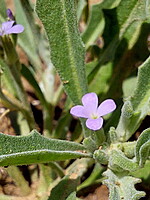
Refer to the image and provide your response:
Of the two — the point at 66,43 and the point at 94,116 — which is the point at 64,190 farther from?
the point at 66,43

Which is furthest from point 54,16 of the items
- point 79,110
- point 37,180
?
point 37,180

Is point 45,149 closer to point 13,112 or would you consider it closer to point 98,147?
point 98,147

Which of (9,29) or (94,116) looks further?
(9,29)

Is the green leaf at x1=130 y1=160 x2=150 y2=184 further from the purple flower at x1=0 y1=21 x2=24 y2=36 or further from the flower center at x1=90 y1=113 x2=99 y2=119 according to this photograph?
the purple flower at x1=0 y1=21 x2=24 y2=36

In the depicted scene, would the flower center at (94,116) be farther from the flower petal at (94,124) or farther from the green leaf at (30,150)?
the green leaf at (30,150)

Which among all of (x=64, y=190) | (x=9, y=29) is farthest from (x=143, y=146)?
(x=9, y=29)

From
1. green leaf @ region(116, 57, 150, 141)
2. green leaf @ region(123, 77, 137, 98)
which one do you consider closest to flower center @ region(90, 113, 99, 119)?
green leaf @ region(116, 57, 150, 141)

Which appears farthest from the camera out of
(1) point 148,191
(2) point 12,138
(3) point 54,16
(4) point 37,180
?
(4) point 37,180
